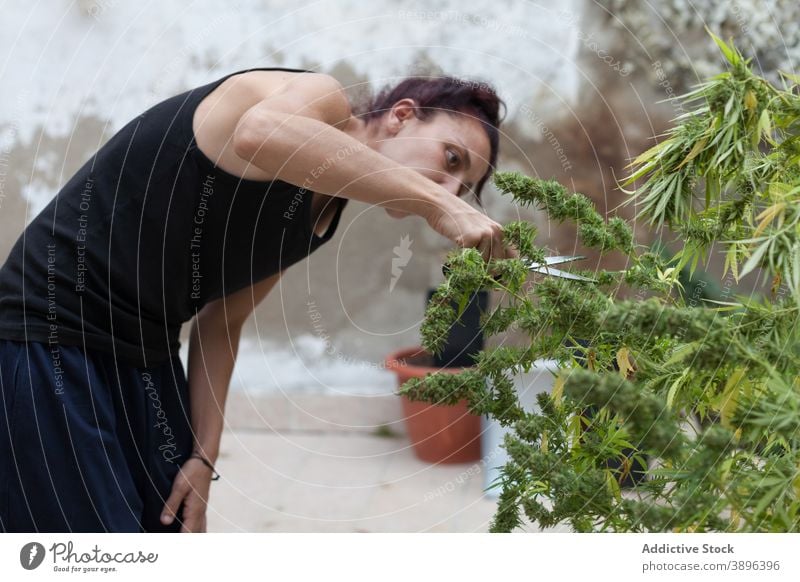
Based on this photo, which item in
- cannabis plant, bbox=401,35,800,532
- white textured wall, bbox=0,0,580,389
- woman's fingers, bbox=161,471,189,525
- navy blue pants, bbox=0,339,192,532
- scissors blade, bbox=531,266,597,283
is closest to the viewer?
cannabis plant, bbox=401,35,800,532

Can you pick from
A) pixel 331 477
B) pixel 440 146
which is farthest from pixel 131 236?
pixel 331 477

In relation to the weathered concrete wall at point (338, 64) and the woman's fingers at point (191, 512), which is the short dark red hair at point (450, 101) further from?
the woman's fingers at point (191, 512)

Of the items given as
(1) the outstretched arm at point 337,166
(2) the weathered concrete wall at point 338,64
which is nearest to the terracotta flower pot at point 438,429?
(2) the weathered concrete wall at point 338,64

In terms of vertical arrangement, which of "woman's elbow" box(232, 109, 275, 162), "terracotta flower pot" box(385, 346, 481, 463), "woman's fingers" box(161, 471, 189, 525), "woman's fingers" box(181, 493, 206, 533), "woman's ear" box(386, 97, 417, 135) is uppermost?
"woman's elbow" box(232, 109, 275, 162)

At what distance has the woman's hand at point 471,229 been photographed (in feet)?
1.84

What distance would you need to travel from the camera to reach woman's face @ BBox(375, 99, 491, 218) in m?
0.76

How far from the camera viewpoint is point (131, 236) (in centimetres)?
76

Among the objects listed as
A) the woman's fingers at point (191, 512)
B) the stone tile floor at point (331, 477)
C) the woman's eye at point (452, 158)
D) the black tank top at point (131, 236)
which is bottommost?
the stone tile floor at point (331, 477)

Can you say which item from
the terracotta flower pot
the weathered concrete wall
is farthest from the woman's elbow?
the terracotta flower pot

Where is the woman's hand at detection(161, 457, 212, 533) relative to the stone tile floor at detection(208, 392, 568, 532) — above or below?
above

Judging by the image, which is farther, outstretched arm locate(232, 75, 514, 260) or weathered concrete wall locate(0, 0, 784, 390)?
weathered concrete wall locate(0, 0, 784, 390)

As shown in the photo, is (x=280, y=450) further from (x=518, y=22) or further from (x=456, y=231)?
(x=456, y=231)

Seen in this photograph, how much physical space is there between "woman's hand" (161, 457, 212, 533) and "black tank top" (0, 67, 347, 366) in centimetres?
14

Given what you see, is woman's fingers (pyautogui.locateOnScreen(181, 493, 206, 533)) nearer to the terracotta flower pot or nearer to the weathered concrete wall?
the weathered concrete wall
